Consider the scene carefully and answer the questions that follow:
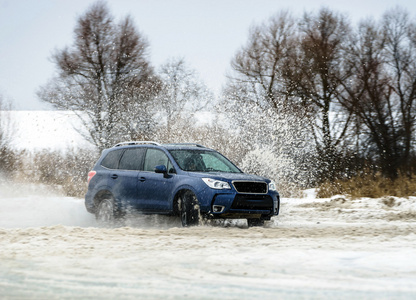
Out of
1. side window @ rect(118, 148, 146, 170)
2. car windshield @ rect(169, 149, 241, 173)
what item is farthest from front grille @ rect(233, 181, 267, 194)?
side window @ rect(118, 148, 146, 170)

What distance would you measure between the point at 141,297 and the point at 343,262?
9.50ft

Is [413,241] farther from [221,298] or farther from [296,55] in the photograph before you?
[296,55]

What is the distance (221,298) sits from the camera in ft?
16.9

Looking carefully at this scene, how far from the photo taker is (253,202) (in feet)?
36.4

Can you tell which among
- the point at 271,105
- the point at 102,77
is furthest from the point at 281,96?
the point at 102,77

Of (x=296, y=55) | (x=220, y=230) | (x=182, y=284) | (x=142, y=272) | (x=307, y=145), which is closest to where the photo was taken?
(x=182, y=284)

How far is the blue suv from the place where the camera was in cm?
1079

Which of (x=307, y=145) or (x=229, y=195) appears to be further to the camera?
(x=307, y=145)

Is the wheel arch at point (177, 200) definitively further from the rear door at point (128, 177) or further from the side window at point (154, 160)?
the rear door at point (128, 177)

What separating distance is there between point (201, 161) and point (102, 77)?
87.3 ft

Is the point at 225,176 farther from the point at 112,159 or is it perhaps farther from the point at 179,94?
the point at 179,94

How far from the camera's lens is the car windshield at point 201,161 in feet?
37.9

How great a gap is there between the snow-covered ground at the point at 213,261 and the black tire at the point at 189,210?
36 cm

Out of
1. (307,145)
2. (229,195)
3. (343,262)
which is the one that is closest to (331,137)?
(307,145)
